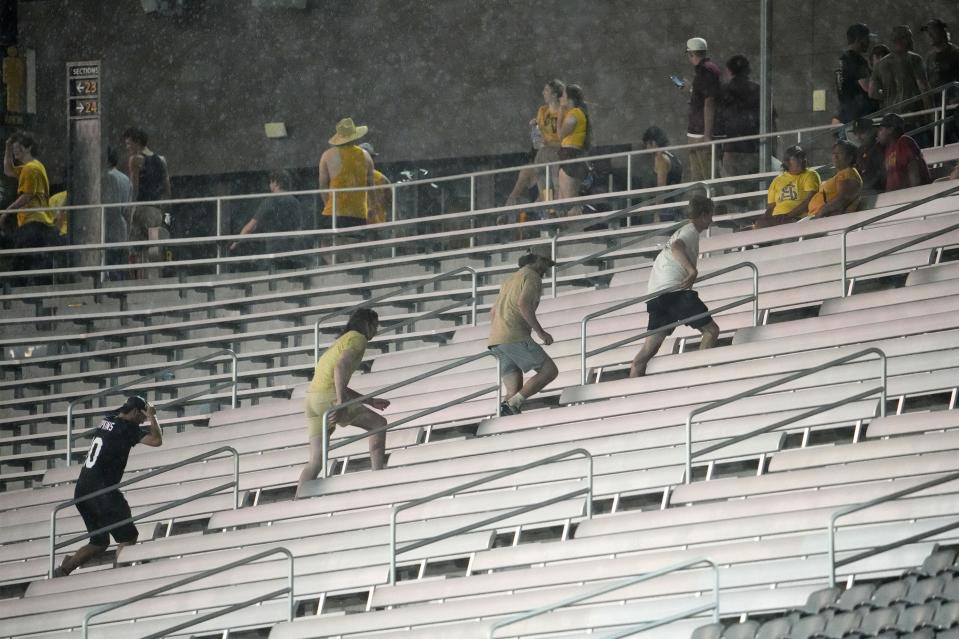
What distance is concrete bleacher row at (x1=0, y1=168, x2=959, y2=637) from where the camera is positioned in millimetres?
10133

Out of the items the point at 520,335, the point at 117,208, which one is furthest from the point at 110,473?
the point at 117,208

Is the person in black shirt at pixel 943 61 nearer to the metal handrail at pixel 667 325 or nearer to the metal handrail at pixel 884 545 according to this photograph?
the metal handrail at pixel 667 325

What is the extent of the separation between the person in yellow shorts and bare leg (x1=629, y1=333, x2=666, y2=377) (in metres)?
1.67

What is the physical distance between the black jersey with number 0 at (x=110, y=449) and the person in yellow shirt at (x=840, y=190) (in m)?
5.08

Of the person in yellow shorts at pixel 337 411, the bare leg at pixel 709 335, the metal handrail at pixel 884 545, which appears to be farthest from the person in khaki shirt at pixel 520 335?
the metal handrail at pixel 884 545

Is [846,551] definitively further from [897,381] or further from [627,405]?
[627,405]

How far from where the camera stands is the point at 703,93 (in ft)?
52.1

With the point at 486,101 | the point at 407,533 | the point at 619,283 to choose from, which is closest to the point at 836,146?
the point at 619,283

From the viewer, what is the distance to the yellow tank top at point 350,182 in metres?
17.1

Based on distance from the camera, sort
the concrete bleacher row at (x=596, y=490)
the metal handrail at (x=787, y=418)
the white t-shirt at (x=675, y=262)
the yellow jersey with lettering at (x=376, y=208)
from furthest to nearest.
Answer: the yellow jersey with lettering at (x=376, y=208)
the white t-shirt at (x=675, y=262)
the metal handrail at (x=787, y=418)
the concrete bleacher row at (x=596, y=490)

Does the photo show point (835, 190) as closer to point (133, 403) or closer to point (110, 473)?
point (133, 403)

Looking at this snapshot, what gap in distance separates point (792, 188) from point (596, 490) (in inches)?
144

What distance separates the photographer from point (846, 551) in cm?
963

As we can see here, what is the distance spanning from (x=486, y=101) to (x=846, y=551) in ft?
39.0
